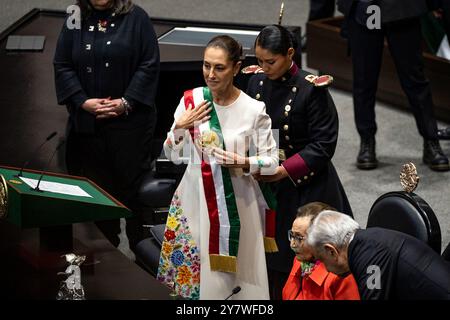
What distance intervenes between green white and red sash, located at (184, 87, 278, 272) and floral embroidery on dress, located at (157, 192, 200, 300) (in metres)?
0.08

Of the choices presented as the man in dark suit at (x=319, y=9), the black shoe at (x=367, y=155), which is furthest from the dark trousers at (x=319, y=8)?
the black shoe at (x=367, y=155)

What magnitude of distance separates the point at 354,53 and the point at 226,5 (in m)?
3.32

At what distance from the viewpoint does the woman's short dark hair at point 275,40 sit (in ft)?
13.3

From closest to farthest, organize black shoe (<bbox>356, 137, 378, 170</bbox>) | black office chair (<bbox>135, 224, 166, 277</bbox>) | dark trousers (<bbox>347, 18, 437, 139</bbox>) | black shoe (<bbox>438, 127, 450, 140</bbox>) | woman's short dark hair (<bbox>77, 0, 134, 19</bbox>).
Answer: black office chair (<bbox>135, 224, 166, 277</bbox>)
woman's short dark hair (<bbox>77, 0, 134, 19</bbox>)
dark trousers (<bbox>347, 18, 437, 139</bbox>)
black shoe (<bbox>356, 137, 378, 170</bbox>)
black shoe (<bbox>438, 127, 450, 140</bbox>)

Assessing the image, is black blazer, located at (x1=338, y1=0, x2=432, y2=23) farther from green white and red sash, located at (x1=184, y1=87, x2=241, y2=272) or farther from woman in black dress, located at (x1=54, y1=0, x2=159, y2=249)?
green white and red sash, located at (x1=184, y1=87, x2=241, y2=272)

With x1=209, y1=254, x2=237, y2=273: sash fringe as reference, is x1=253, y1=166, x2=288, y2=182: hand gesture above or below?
above

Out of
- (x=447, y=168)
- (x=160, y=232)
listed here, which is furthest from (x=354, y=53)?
(x=160, y=232)

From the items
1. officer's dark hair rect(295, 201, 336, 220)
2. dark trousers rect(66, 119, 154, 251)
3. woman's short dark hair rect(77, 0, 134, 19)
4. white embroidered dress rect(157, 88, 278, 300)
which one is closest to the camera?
officer's dark hair rect(295, 201, 336, 220)

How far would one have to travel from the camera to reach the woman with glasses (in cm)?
359

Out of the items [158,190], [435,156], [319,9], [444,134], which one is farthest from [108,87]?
[319,9]

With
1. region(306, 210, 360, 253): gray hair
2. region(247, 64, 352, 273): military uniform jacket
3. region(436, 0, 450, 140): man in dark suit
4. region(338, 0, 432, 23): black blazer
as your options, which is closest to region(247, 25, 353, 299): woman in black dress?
region(247, 64, 352, 273): military uniform jacket

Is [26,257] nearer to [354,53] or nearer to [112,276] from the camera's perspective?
[112,276]

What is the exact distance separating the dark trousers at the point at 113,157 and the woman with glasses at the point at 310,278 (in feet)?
4.85

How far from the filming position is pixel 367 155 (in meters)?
6.34
